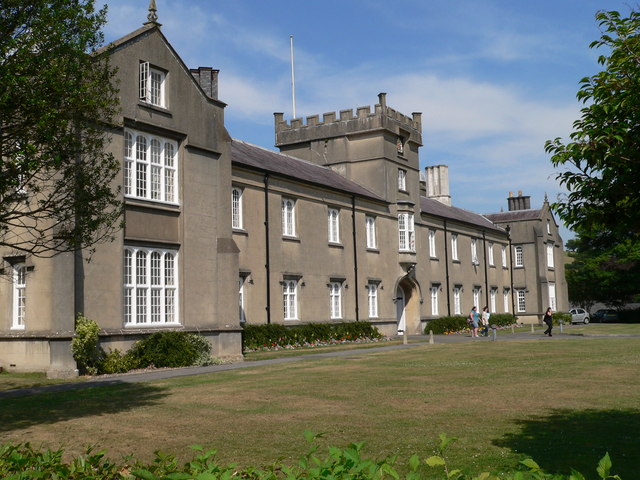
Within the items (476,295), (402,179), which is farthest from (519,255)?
(402,179)

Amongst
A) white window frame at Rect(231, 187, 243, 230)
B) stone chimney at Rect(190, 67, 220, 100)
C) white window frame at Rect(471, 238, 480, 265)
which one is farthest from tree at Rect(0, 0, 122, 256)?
white window frame at Rect(471, 238, 480, 265)

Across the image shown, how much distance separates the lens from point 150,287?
2291cm

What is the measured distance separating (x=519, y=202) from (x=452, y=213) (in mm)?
15133

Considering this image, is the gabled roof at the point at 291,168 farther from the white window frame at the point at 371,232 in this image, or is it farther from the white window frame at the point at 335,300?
the white window frame at the point at 335,300

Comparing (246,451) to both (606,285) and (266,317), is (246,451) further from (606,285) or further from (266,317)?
(606,285)

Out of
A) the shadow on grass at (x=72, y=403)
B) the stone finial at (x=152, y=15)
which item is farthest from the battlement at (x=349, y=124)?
the shadow on grass at (x=72, y=403)

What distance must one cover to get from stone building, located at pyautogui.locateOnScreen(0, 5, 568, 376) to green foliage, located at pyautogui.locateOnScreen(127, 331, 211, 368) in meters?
0.43

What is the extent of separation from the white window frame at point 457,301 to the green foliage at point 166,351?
101ft

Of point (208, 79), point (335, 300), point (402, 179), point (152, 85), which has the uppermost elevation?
point (208, 79)

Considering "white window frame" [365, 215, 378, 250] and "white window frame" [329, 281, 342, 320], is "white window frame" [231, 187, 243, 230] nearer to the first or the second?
"white window frame" [329, 281, 342, 320]

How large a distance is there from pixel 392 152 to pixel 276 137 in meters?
8.00

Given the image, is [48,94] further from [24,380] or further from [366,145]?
[366,145]

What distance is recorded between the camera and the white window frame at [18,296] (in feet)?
69.4

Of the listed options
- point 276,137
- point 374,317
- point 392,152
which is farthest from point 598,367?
point 276,137
